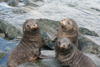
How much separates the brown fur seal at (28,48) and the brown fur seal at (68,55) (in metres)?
1.27

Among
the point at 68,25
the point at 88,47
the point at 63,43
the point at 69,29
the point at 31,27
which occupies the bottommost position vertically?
the point at 88,47

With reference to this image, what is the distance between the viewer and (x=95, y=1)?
869 inches

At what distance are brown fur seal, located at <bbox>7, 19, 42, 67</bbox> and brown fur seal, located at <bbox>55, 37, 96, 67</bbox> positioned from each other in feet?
4.16

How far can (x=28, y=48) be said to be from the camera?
6.59 m

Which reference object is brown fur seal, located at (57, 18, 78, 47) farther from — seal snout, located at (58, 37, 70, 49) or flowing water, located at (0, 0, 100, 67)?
flowing water, located at (0, 0, 100, 67)

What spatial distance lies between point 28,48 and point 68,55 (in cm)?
173

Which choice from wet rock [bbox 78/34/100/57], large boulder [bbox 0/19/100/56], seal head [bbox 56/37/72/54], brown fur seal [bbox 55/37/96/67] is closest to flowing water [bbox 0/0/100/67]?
large boulder [bbox 0/19/100/56]

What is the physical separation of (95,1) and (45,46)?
15.4 metres

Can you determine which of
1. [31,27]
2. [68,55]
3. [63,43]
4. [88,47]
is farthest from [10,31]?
[63,43]

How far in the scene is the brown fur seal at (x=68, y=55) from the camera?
5322 millimetres

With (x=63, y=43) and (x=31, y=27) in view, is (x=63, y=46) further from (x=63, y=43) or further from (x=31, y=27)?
(x=31, y=27)

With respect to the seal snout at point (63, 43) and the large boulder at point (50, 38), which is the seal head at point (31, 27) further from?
the large boulder at point (50, 38)

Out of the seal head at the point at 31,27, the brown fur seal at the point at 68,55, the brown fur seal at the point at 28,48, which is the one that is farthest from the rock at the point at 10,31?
the brown fur seal at the point at 68,55

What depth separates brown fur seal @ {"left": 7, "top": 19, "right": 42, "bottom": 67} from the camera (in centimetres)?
640
